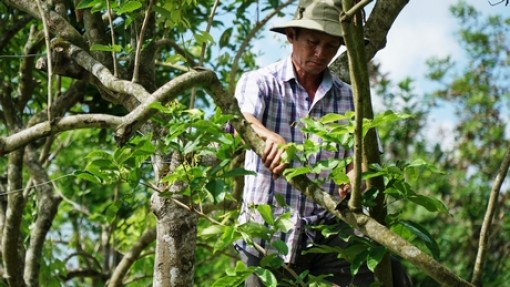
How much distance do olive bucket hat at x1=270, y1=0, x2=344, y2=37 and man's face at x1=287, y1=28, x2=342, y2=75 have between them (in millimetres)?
49

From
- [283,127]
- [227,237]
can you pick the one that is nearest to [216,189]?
[227,237]

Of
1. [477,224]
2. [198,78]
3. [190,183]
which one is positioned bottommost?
[477,224]

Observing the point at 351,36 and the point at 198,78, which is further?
the point at 198,78

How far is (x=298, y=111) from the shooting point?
13.6ft

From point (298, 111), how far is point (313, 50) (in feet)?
0.78

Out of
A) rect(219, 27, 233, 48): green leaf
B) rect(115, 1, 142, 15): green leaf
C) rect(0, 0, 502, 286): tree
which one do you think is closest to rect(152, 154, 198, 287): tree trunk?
rect(0, 0, 502, 286): tree

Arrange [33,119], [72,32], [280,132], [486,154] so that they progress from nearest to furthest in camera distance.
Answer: [280,132] → [72,32] → [33,119] → [486,154]

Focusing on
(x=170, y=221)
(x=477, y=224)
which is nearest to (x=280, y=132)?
(x=170, y=221)

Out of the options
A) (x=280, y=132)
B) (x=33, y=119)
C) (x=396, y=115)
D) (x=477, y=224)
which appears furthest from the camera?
(x=477, y=224)

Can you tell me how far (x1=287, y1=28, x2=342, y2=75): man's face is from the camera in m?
4.14

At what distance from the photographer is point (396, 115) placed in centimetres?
312

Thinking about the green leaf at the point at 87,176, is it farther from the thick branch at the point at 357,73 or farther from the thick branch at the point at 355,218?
the thick branch at the point at 357,73

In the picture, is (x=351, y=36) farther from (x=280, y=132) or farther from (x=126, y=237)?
(x=126, y=237)

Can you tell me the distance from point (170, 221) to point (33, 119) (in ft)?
8.21
